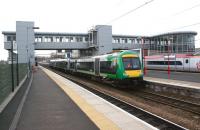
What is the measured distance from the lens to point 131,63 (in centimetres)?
2062

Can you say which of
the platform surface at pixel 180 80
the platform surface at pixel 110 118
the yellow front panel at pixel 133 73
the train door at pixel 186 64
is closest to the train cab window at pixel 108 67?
the yellow front panel at pixel 133 73

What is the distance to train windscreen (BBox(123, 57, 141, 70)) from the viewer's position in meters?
20.4

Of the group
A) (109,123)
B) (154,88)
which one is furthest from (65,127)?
(154,88)

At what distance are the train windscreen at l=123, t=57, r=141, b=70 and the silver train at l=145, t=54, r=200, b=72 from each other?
21.5 m

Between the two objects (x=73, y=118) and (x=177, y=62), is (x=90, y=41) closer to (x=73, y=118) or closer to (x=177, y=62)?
(x=177, y=62)

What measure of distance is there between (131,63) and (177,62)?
26.4 metres

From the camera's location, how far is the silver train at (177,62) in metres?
40.5

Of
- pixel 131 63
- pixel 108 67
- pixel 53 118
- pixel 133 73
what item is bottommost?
pixel 53 118

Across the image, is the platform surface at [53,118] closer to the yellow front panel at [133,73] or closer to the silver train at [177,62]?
the yellow front panel at [133,73]

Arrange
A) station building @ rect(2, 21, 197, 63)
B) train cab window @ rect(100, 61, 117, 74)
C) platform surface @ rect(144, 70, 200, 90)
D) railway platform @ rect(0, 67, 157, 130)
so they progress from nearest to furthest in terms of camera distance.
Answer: railway platform @ rect(0, 67, 157, 130)
platform surface @ rect(144, 70, 200, 90)
train cab window @ rect(100, 61, 117, 74)
station building @ rect(2, 21, 197, 63)

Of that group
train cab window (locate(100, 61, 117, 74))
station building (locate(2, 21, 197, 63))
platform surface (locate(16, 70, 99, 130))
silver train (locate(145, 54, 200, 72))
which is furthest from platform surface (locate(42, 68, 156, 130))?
station building (locate(2, 21, 197, 63))

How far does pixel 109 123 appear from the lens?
8266 mm

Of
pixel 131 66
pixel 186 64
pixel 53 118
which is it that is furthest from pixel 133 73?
pixel 186 64

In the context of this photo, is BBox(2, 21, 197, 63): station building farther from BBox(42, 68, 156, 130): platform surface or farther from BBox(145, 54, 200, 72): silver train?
BBox(42, 68, 156, 130): platform surface
